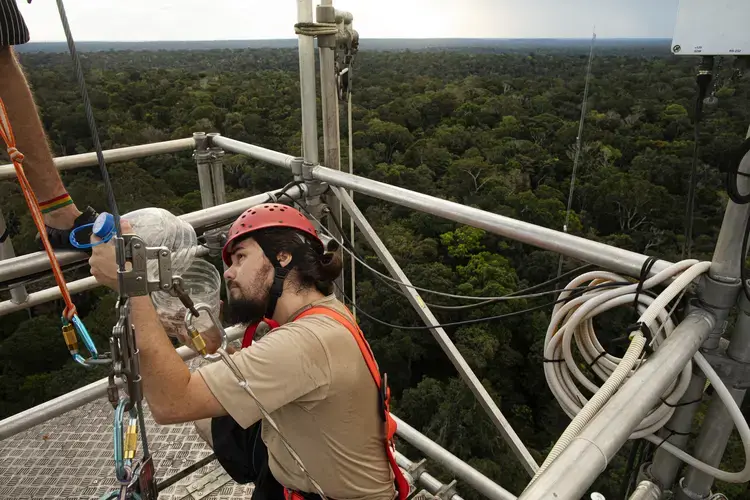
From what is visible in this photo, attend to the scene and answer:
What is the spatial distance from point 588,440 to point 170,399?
1.03m

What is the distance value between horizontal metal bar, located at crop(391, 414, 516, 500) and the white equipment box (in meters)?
1.73

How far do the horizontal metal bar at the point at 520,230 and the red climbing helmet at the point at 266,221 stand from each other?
0.49 m

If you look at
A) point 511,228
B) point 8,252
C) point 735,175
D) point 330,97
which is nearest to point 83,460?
point 8,252

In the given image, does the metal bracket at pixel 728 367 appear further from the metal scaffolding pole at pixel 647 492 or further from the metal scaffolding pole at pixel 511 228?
the metal scaffolding pole at pixel 647 492

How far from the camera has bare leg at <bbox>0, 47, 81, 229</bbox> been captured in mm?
1796

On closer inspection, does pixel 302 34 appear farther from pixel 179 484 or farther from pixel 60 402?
pixel 179 484

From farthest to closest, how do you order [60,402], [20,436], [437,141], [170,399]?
[437,141] → [20,436] → [60,402] → [170,399]

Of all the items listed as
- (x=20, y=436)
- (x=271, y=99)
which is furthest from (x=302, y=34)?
(x=271, y=99)

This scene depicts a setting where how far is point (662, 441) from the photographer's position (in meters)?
1.70

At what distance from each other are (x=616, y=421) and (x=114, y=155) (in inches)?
110

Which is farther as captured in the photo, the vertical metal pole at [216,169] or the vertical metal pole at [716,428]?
the vertical metal pole at [216,169]

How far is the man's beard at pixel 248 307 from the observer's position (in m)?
1.88

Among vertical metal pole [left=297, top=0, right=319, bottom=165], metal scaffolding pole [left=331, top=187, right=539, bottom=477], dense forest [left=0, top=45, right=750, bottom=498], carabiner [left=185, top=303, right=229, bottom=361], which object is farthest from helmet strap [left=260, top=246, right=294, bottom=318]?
dense forest [left=0, top=45, right=750, bottom=498]

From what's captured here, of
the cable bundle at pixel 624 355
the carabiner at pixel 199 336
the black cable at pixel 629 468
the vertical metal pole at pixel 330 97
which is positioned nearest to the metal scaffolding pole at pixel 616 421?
the cable bundle at pixel 624 355
